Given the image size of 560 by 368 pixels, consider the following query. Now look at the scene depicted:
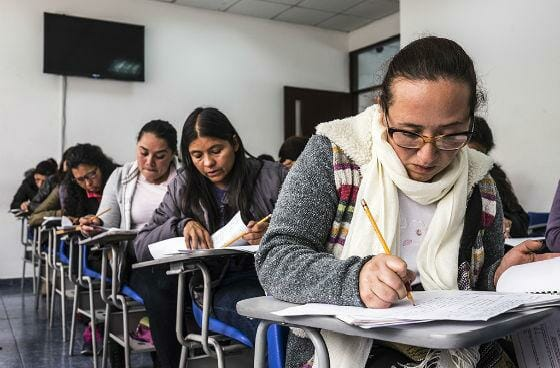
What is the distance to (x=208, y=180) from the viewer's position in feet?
7.11

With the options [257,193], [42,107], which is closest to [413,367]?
[257,193]

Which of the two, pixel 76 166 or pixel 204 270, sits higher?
pixel 76 166

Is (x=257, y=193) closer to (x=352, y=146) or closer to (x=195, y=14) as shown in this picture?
(x=352, y=146)

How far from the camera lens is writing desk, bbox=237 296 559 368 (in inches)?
25.4

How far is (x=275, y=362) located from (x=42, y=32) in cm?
548

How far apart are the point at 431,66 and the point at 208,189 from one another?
128cm

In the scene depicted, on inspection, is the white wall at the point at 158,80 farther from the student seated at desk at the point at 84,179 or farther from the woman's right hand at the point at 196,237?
the woman's right hand at the point at 196,237

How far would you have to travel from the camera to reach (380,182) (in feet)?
3.57

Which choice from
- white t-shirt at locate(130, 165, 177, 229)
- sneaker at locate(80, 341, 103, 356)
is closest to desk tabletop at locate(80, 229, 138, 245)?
white t-shirt at locate(130, 165, 177, 229)

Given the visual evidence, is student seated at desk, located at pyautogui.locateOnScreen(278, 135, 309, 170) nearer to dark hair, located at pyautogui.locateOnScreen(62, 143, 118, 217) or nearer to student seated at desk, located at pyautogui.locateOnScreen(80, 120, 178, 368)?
student seated at desk, located at pyautogui.locateOnScreen(80, 120, 178, 368)

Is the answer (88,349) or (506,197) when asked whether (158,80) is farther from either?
(506,197)

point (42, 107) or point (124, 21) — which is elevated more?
point (124, 21)

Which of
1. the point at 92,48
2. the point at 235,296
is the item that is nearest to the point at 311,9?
the point at 92,48

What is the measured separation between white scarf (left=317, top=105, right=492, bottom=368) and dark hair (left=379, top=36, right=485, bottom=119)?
0.30 feet
